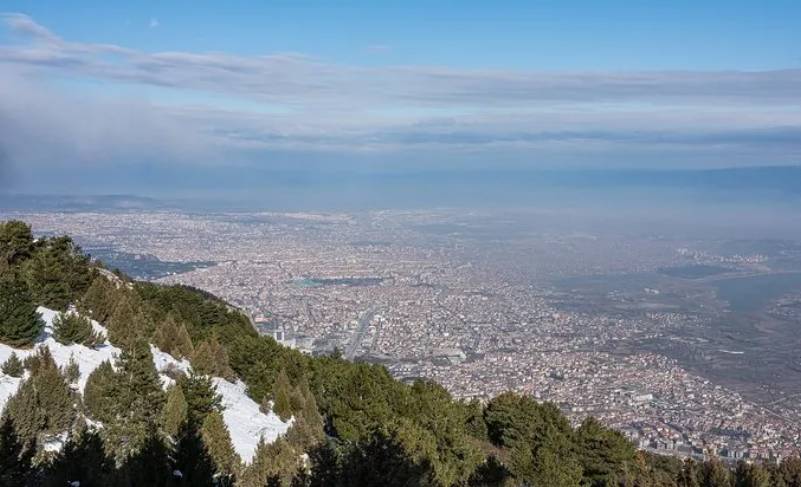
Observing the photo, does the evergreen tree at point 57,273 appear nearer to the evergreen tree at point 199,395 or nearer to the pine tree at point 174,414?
the evergreen tree at point 199,395

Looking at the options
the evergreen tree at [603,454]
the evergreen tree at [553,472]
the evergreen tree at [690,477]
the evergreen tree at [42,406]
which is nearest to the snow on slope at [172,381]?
the evergreen tree at [42,406]

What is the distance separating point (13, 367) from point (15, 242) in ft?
30.3

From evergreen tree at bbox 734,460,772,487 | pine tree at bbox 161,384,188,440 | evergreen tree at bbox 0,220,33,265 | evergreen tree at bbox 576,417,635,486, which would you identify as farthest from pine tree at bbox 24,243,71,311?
evergreen tree at bbox 734,460,772,487

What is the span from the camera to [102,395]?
10.9 metres

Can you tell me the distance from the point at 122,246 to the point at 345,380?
4511cm

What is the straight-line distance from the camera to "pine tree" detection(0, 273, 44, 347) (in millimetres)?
12312

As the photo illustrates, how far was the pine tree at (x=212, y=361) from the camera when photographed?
48.7ft

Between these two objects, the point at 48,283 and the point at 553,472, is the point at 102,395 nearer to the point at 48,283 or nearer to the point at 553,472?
the point at 48,283

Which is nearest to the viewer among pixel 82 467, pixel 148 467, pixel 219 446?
pixel 82 467

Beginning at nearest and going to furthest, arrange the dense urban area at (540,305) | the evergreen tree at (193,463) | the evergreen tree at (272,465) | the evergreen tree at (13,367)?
the evergreen tree at (193,463) → the evergreen tree at (272,465) → the evergreen tree at (13,367) → the dense urban area at (540,305)

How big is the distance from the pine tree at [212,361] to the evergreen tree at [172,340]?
489 millimetres

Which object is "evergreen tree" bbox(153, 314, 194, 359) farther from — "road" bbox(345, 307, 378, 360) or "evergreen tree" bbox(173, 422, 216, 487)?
"road" bbox(345, 307, 378, 360)

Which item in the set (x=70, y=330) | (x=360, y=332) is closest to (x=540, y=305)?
(x=360, y=332)

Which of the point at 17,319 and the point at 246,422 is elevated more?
the point at 17,319
